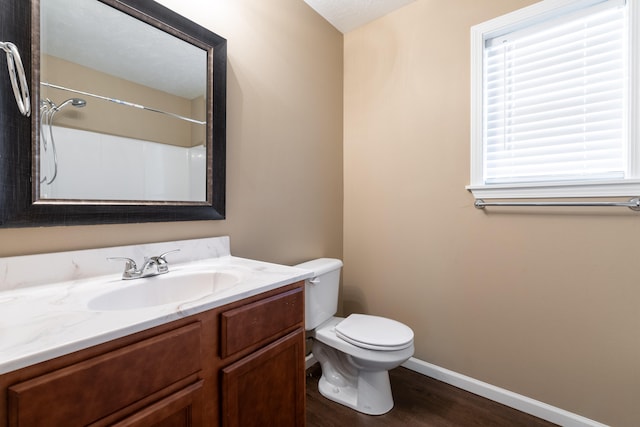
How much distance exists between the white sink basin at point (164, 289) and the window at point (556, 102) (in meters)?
1.47

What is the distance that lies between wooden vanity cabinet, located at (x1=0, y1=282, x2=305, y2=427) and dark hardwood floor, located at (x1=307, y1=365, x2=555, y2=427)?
1.56ft

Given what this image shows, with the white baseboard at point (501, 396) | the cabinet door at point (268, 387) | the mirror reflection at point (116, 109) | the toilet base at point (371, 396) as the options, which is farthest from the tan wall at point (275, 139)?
the white baseboard at point (501, 396)

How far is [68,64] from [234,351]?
1142mm

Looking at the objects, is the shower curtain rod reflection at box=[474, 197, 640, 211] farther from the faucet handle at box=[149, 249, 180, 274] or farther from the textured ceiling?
the faucet handle at box=[149, 249, 180, 274]

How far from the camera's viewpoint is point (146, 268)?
3.59ft

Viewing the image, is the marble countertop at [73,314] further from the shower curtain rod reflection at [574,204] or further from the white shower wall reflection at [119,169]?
the shower curtain rod reflection at [574,204]

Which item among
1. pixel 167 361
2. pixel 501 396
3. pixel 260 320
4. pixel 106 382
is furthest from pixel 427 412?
pixel 106 382

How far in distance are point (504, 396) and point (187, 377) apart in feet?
5.69

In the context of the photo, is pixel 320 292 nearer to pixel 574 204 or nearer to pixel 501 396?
pixel 501 396

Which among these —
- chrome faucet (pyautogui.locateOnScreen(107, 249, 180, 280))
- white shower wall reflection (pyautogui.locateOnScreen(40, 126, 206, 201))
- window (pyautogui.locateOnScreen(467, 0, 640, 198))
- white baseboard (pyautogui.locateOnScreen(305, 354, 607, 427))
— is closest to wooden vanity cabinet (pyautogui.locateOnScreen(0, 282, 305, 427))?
chrome faucet (pyautogui.locateOnScreen(107, 249, 180, 280))

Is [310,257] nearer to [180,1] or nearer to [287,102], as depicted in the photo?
[287,102]

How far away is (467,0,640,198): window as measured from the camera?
1360 mm

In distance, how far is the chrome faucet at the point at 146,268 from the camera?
1069mm

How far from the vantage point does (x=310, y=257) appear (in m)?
1.99
